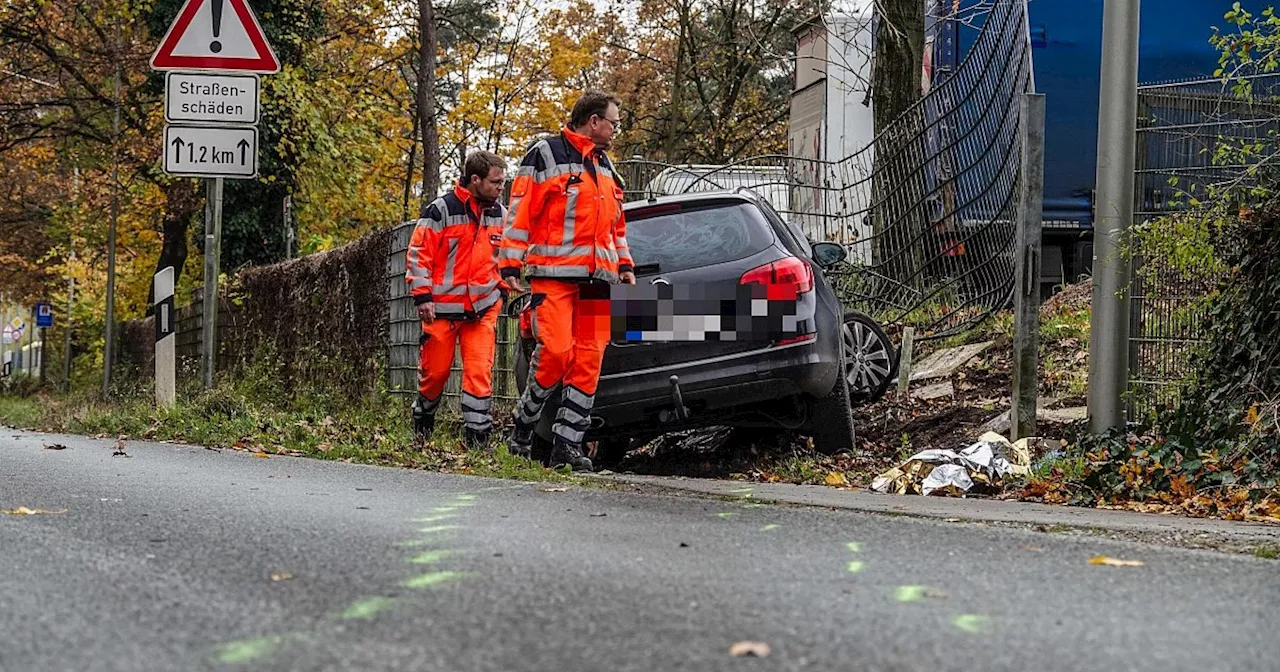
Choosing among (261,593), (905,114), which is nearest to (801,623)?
(261,593)

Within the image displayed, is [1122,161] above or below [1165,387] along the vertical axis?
above

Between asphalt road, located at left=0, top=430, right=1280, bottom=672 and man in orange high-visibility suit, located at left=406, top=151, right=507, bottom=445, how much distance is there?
319 cm

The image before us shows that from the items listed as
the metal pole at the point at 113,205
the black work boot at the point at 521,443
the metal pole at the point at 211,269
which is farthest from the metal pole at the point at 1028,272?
the metal pole at the point at 113,205

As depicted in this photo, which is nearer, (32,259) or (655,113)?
(655,113)

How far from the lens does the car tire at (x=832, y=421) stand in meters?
9.41

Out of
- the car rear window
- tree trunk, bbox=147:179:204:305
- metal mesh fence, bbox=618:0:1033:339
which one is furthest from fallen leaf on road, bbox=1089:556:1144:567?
tree trunk, bbox=147:179:204:305

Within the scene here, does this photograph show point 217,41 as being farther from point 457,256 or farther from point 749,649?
point 749,649

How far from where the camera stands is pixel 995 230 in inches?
477

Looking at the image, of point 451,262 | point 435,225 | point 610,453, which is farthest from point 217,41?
point 610,453

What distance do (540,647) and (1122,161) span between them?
18.9 ft

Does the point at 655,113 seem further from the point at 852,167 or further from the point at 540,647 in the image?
the point at 540,647

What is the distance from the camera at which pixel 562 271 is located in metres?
8.44

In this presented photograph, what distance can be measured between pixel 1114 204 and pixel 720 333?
2.11 meters

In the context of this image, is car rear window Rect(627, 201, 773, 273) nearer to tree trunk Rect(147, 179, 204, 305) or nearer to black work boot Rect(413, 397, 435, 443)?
black work boot Rect(413, 397, 435, 443)
